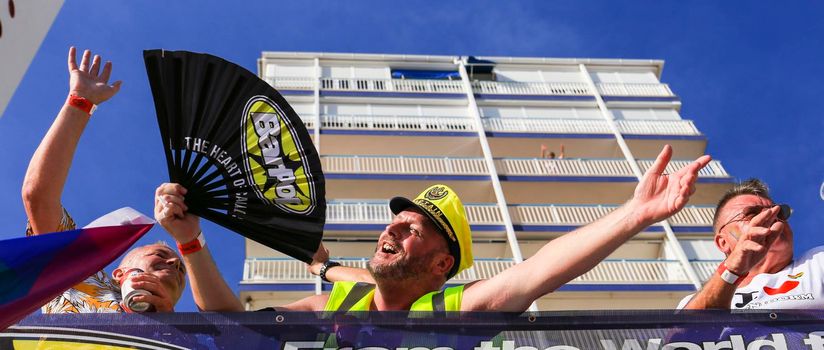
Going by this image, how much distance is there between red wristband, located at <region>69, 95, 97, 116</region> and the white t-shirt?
2.44 metres

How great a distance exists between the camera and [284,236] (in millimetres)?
2850

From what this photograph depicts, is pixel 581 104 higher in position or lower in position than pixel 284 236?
higher

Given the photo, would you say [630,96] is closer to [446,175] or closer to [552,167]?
[552,167]

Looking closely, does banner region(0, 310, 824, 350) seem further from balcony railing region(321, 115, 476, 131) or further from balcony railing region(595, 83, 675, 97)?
balcony railing region(595, 83, 675, 97)

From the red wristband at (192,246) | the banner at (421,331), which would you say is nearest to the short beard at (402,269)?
the banner at (421,331)

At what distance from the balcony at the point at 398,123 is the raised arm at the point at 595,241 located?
21.7m

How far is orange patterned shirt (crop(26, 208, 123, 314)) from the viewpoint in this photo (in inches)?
122

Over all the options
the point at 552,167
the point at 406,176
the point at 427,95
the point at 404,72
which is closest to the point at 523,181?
the point at 552,167

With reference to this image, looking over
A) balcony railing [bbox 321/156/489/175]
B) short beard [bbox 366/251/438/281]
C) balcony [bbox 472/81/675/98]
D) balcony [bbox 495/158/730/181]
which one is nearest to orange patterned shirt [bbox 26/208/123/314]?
short beard [bbox 366/251/438/281]

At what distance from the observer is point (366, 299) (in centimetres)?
304

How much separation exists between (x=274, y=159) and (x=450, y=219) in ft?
2.34

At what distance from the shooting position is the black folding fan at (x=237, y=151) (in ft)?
9.13

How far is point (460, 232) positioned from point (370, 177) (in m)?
19.2

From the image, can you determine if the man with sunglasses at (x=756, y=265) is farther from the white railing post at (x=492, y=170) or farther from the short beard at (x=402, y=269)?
the white railing post at (x=492, y=170)
